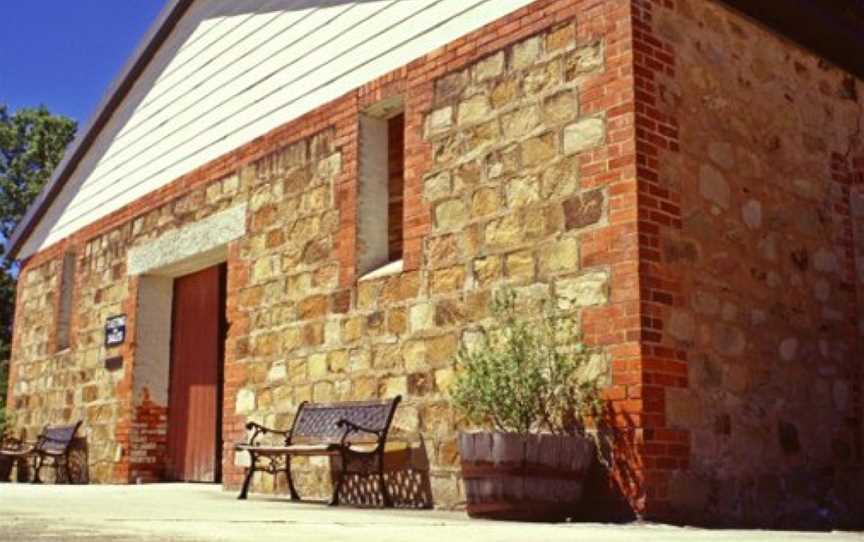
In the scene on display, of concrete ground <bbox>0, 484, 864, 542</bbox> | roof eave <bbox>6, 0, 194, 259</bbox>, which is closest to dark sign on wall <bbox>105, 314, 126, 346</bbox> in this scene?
roof eave <bbox>6, 0, 194, 259</bbox>

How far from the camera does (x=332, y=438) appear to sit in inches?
303

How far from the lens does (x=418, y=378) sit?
23.9ft

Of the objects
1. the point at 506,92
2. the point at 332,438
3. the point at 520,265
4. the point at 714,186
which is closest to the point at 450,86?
the point at 506,92

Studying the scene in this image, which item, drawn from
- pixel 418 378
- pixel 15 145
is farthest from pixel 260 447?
pixel 15 145

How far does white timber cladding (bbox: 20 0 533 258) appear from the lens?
8.12 metres

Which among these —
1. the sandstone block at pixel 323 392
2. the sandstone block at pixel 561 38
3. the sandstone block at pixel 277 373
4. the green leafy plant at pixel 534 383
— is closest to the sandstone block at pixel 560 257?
the green leafy plant at pixel 534 383

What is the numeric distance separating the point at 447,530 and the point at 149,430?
716 centimetres

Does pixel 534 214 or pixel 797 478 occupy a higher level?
pixel 534 214

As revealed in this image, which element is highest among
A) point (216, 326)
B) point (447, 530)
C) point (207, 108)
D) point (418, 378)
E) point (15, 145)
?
point (15, 145)

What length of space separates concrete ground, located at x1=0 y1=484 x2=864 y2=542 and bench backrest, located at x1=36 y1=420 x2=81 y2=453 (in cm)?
545

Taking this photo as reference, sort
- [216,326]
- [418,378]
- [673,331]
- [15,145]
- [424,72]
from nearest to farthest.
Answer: [673,331], [418,378], [424,72], [216,326], [15,145]

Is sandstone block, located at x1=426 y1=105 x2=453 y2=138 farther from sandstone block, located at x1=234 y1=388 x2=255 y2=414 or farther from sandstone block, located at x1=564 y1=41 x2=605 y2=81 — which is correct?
sandstone block, located at x1=234 y1=388 x2=255 y2=414

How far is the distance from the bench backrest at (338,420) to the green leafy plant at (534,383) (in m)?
1.08

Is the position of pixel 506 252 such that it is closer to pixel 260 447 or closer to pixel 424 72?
pixel 424 72
